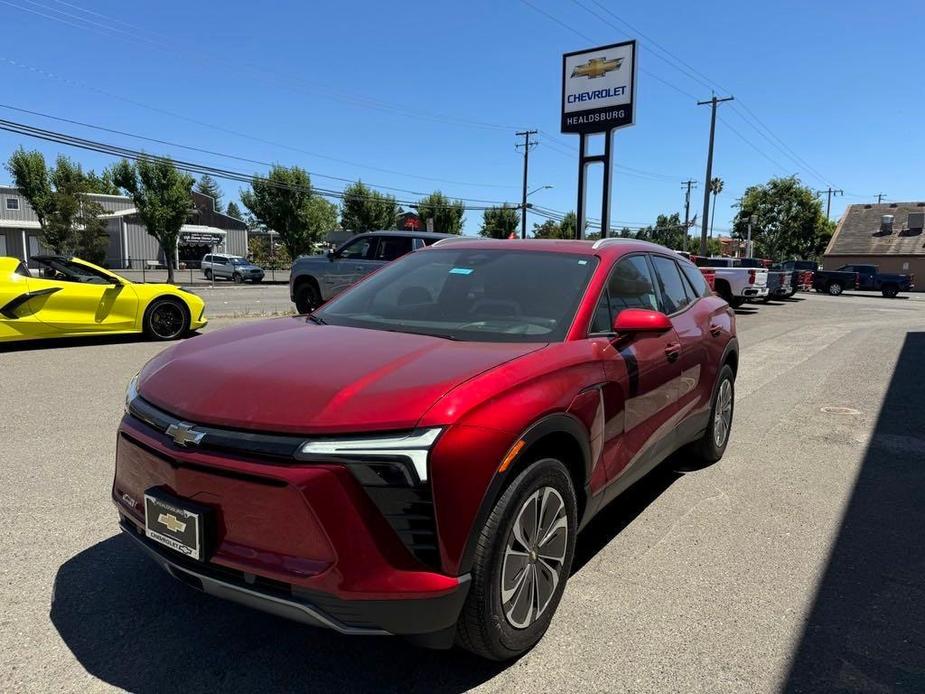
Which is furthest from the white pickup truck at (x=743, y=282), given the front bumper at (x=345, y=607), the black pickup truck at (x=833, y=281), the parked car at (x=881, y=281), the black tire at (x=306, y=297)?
the parked car at (x=881, y=281)

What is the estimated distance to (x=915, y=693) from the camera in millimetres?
2428

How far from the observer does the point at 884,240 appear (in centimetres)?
Result: 5850

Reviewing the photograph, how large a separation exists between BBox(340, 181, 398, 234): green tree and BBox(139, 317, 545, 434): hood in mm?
50964

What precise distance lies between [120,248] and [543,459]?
192 feet

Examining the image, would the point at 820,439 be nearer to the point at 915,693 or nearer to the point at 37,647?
the point at 915,693

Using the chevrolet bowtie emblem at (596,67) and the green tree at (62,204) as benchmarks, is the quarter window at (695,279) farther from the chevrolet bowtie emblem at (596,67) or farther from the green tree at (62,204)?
the green tree at (62,204)

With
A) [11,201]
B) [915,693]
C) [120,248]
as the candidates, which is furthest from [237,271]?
[915,693]

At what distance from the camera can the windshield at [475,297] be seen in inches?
122

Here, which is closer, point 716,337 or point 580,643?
point 580,643

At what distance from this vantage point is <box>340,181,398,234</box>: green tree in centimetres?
5238

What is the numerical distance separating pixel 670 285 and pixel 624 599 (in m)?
2.25

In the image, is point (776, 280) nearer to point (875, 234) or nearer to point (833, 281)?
point (833, 281)

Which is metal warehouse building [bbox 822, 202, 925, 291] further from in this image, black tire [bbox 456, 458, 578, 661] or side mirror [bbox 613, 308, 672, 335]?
black tire [bbox 456, 458, 578, 661]

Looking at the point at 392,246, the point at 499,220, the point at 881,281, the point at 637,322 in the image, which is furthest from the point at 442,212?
the point at 637,322
